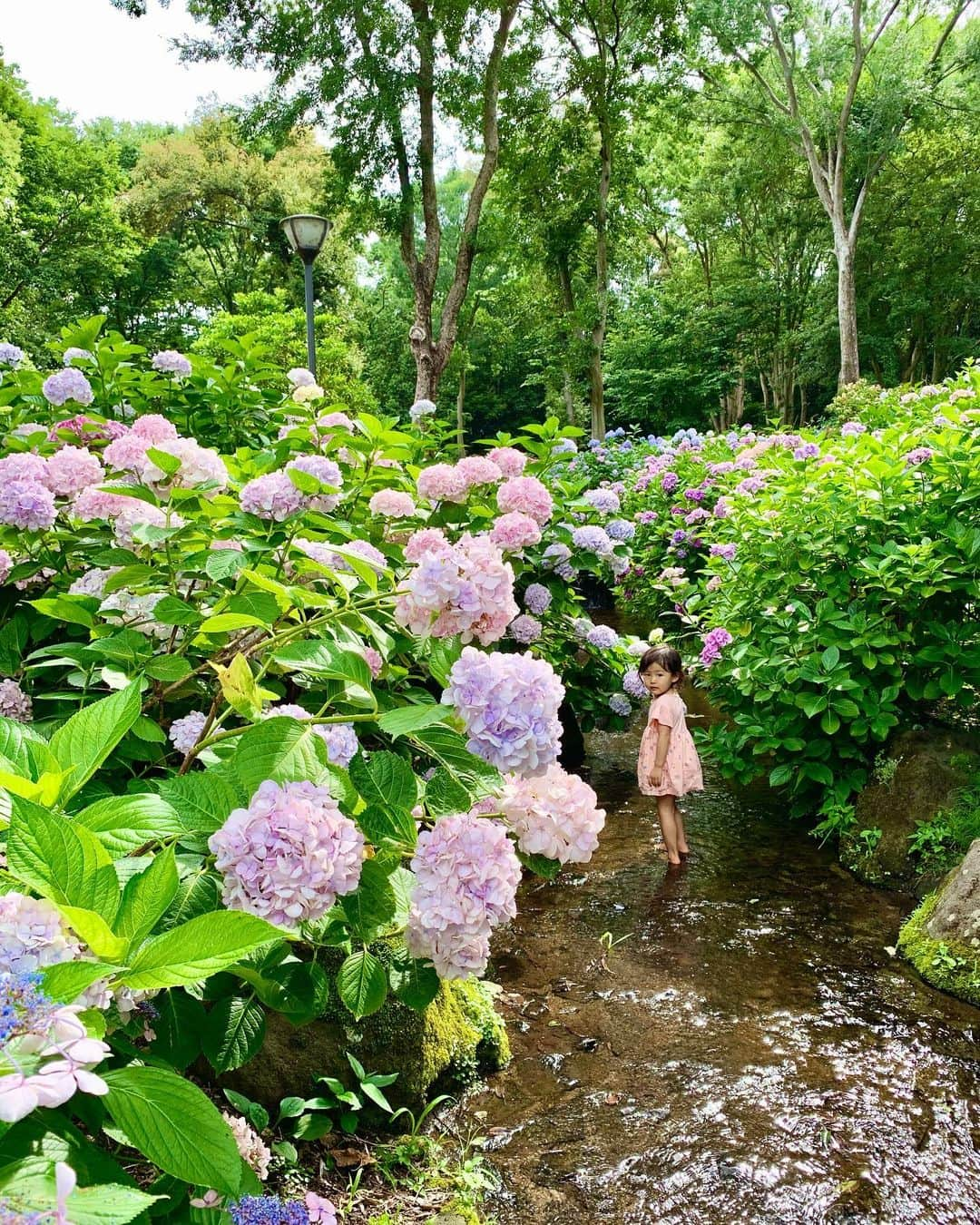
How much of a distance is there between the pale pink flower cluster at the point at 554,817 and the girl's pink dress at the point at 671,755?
3.14 m

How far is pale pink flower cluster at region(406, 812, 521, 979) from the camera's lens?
1152 mm

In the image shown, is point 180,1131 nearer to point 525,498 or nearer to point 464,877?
point 464,877

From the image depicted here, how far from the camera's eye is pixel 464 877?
1.16 metres

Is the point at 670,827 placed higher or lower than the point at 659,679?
lower

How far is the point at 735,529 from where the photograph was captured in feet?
16.9

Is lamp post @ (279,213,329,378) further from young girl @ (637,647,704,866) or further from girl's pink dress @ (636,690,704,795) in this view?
girl's pink dress @ (636,690,704,795)

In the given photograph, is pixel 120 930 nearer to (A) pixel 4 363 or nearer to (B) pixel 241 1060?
(B) pixel 241 1060

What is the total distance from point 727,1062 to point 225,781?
222 centimetres

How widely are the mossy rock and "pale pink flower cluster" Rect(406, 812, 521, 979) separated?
130 cm

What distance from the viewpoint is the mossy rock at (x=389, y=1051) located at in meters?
2.17

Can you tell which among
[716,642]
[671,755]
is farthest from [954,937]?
[716,642]

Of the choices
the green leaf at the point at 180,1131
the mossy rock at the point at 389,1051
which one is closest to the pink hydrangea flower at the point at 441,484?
the mossy rock at the point at 389,1051

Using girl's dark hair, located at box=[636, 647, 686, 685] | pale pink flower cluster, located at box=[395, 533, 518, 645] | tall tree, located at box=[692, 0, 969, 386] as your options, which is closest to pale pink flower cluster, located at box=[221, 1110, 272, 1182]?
pale pink flower cluster, located at box=[395, 533, 518, 645]

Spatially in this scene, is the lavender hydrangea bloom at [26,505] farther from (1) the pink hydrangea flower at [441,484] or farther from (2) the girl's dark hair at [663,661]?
(2) the girl's dark hair at [663,661]
